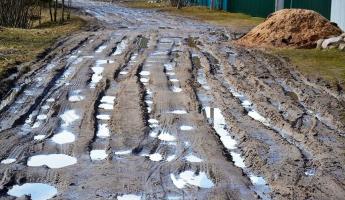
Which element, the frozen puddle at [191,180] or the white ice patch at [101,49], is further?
the white ice patch at [101,49]

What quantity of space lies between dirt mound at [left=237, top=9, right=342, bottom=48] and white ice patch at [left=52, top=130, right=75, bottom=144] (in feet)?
37.2

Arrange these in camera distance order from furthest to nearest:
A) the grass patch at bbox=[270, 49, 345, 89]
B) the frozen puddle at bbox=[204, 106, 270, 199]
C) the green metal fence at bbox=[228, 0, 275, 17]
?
the green metal fence at bbox=[228, 0, 275, 17], the grass patch at bbox=[270, 49, 345, 89], the frozen puddle at bbox=[204, 106, 270, 199]

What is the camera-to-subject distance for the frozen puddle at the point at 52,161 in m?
6.31

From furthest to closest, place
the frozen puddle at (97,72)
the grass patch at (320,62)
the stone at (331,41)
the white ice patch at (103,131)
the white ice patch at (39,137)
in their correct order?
the stone at (331,41)
the grass patch at (320,62)
the frozen puddle at (97,72)
the white ice patch at (103,131)
the white ice patch at (39,137)

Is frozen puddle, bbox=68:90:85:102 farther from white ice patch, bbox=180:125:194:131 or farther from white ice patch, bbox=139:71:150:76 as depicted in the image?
white ice patch, bbox=180:125:194:131

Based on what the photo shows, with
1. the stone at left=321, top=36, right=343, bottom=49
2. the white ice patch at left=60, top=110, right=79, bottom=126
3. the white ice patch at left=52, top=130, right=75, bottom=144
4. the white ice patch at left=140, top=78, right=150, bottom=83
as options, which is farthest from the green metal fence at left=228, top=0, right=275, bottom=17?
the white ice patch at left=52, top=130, right=75, bottom=144

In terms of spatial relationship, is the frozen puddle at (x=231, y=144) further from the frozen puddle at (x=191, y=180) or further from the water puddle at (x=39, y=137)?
the water puddle at (x=39, y=137)

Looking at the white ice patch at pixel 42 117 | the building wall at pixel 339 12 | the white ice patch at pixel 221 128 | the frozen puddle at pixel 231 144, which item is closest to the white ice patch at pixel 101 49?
the frozen puddle at pixel 231 144

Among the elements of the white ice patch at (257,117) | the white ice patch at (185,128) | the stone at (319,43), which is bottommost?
the white ice patch at (185,128)

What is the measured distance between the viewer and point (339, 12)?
21.7 meters

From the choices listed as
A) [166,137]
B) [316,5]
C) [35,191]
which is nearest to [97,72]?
[166,137]

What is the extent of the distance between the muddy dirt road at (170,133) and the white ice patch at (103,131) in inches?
0.5

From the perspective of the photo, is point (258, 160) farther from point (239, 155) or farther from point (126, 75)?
point (126, 75)

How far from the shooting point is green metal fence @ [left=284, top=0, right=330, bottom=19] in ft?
83.5
